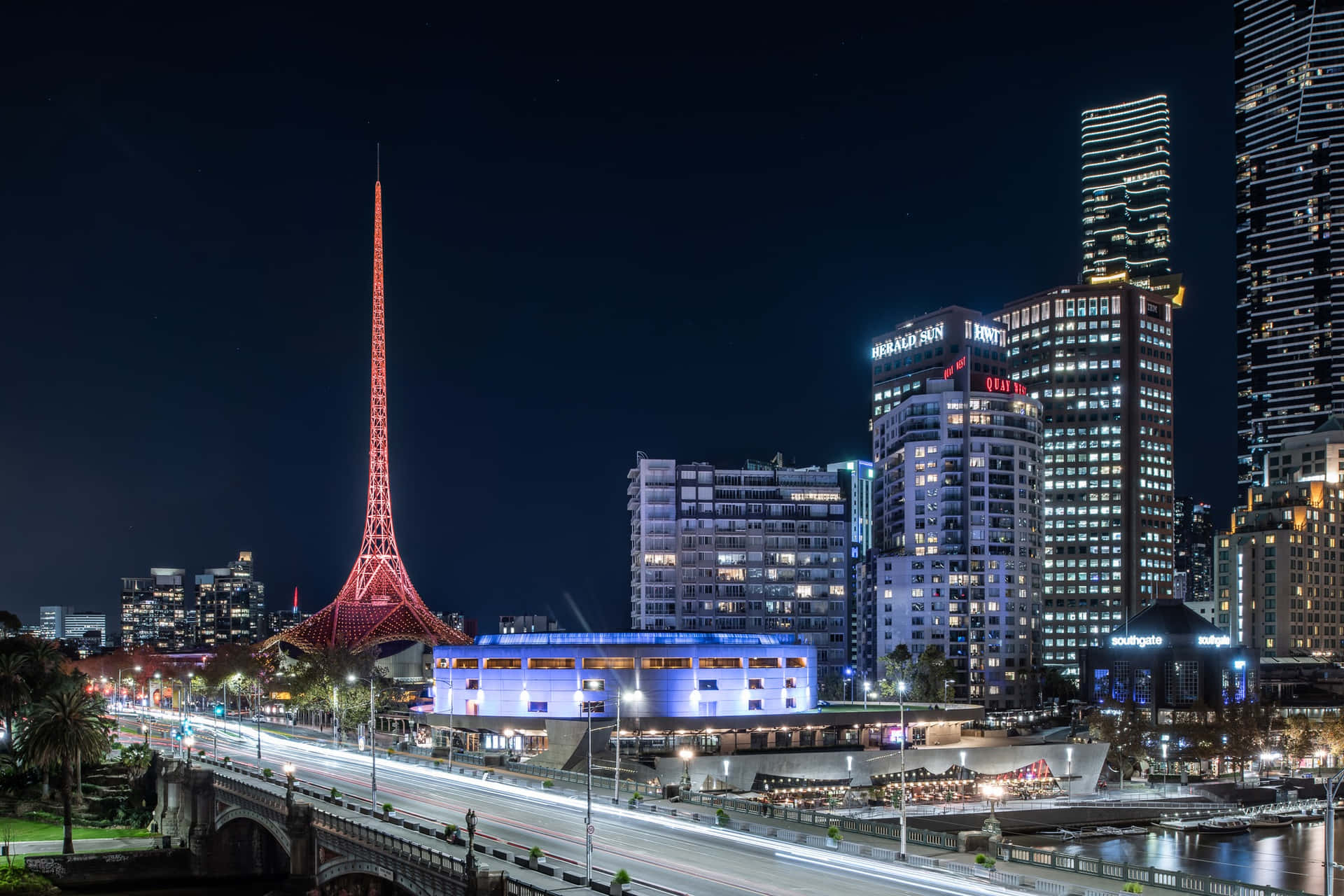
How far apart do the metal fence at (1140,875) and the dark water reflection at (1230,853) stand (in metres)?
50.2

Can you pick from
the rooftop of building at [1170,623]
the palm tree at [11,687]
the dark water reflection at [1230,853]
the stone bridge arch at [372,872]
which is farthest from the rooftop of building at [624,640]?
the rooftop of building at [1170,623]

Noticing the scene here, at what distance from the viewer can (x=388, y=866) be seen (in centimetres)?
6384

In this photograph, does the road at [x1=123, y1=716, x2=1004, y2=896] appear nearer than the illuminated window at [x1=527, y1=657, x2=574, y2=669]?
Yes

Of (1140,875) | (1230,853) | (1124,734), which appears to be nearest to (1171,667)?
(1124,734)

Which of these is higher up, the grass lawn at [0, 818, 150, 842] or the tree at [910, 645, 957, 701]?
the tree at [910, 645, 957, 701]

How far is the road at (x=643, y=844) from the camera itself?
5491cm

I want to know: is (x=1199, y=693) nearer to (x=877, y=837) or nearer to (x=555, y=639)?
(x=555, y=639)

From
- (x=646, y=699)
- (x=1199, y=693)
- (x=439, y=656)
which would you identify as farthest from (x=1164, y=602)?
(x=439, y=656)

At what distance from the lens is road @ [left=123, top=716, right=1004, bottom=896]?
2162 inches

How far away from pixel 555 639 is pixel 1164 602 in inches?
4084

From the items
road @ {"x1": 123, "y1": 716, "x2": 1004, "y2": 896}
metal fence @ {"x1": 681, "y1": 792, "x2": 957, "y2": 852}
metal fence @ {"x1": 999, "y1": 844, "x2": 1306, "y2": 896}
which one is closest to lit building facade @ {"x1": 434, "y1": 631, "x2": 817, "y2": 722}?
road @ {"x1": 123, "y1": 716, "x2": 1004, "y2": 896}

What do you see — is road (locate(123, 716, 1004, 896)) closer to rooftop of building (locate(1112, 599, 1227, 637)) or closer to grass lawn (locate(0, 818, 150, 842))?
grass lawn (locate(0, 818, 150, 842))

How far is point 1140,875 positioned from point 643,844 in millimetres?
25825

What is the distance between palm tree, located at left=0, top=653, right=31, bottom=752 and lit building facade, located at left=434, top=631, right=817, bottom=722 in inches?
1837
